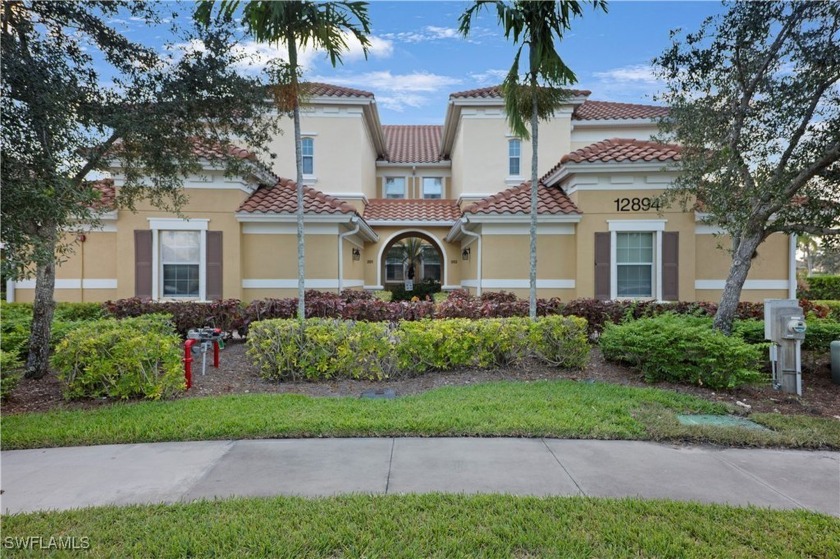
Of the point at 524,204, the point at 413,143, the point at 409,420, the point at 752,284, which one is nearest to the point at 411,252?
the point at 413,143

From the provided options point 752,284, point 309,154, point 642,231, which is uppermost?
point 309,154

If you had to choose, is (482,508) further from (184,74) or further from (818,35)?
(818,35)

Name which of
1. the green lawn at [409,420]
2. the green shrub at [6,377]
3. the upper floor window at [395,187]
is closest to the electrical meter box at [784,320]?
the green lawn at [409,420]

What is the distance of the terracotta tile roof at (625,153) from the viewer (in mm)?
11508

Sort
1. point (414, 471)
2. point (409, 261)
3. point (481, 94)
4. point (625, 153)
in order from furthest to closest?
point (409, 261), point (481, 94), point (625, 153), point (414, 471)

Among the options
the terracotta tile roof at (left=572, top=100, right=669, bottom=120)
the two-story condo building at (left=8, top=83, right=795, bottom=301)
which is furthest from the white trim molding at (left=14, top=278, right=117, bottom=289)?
the terracotta tile roof at (left=572, top=100, right=669, bottom=120)

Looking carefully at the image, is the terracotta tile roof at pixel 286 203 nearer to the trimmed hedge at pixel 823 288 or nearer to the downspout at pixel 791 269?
the downspout at pixel 791 269

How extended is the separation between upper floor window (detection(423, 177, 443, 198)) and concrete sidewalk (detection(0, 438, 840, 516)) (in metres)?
19.0

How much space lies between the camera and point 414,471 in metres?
4.20

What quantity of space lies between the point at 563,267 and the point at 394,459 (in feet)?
30.6

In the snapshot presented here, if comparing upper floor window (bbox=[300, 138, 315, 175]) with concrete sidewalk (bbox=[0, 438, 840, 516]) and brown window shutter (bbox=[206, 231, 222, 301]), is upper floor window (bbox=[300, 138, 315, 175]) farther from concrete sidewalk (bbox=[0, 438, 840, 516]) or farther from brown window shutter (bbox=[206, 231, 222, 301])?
concrete sidewalk (bbox=[0, 438, 840, 516])

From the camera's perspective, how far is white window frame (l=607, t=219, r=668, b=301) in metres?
11.8

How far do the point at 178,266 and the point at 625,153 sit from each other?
1201 centimetres

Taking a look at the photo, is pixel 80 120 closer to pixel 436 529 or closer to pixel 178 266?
pixel 178 266
